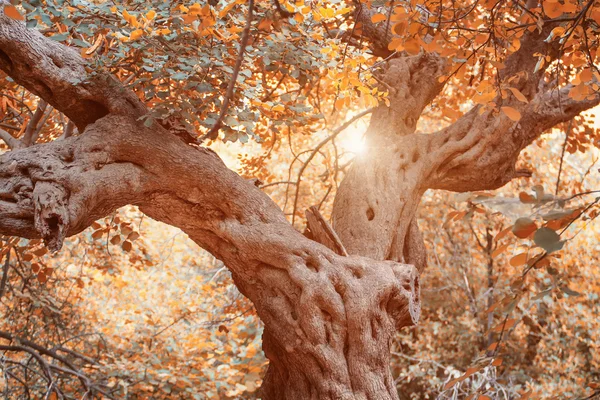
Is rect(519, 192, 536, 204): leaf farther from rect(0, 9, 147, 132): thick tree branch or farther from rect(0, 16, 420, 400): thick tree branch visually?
rect(0, 9, 147, 132): thick tree branch

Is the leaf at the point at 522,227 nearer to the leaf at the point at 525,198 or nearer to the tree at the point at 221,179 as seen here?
the leaf at the point at 525,198

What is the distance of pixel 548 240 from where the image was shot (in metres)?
1.18

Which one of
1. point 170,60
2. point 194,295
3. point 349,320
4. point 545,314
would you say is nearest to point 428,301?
point 545,314

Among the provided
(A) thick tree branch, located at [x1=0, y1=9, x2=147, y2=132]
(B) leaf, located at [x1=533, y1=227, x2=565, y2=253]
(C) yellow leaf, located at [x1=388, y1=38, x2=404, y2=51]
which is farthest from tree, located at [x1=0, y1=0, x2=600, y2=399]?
(B) leaf, located at [x1=533, y1=227, x2=565, y2=253]

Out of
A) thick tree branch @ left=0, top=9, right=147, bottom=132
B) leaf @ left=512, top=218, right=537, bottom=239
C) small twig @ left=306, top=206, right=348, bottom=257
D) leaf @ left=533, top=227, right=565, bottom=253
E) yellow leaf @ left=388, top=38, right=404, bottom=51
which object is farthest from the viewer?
small twig @ left=306, top=206, right=348, bottom=257

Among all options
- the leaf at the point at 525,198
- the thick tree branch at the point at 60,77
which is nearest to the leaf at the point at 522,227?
the leaf at the point at 525,198

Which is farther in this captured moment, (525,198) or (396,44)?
(396,44)

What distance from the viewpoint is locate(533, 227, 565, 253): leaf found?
116cm

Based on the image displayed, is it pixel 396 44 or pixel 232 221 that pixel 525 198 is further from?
pixel 232 221

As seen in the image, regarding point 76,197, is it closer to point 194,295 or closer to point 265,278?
point 265,278

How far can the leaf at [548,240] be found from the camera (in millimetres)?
1159

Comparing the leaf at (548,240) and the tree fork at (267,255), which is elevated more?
the tree fork at (267,255)

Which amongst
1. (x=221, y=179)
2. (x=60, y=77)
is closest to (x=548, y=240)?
(x=221, y=179)

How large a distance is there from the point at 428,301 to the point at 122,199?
7.33 meters
